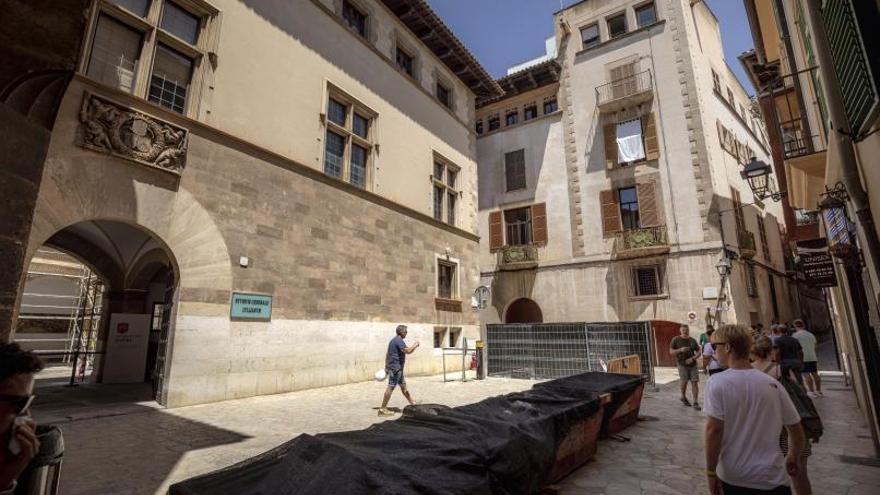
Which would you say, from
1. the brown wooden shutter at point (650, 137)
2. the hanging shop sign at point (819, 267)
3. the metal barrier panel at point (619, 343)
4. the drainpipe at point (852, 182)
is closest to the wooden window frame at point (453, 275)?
the metal barrier panel at point (619, 343)

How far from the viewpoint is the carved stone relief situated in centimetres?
735

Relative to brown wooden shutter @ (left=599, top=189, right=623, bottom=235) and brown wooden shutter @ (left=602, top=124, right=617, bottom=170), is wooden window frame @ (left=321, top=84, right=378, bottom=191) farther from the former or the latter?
brown wooden shutter @ (left=602, top=124, right=617, bottom=170)

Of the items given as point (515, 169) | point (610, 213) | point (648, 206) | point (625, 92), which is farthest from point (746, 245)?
point (515, 169)

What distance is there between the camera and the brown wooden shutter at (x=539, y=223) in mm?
21906

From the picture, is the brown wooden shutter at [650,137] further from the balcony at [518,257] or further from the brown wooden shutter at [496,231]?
the brown wooden shutter at [496,231]

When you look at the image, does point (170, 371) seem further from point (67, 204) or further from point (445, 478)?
point (445, 478)

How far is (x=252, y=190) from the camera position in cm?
996

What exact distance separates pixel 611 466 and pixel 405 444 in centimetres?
339

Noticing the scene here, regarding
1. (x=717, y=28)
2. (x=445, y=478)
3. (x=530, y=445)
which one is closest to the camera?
(x=445, y=478)

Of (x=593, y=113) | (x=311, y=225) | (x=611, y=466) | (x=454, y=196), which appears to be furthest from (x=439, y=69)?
(x=611, y=466)

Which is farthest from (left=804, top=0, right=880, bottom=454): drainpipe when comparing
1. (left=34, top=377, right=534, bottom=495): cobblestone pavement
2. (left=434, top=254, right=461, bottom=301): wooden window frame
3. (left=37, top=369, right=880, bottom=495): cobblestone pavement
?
(left=434, top=254, right=461, bottom=301): wooden window frame

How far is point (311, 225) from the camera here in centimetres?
1128

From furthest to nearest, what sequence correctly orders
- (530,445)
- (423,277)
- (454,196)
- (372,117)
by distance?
(454,196), (423,277), (372,117), (530,445)

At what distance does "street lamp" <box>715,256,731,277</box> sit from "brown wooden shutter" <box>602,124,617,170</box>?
6.41 meters
